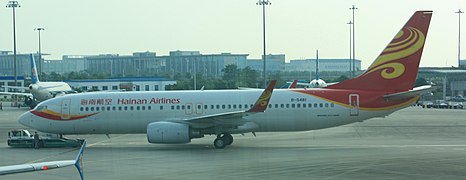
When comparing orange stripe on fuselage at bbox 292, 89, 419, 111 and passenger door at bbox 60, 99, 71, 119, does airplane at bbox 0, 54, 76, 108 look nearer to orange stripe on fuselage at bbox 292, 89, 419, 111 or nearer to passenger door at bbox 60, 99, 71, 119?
passenger door at bbox 60, 99, 71, 119

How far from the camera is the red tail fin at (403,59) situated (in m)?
29.8

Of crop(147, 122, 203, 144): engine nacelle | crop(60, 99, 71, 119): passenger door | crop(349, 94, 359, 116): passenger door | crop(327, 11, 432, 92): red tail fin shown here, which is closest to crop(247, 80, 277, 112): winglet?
crop(147, 122, 203, 144): engine nacelle

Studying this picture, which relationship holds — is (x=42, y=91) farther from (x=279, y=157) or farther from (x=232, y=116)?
(x=279, y=157)

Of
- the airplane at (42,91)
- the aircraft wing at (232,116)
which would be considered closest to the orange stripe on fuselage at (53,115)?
the aircraft wing at (232,116)

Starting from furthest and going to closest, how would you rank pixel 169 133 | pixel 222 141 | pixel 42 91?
pixel 42 91 < pixel 222 141 < pixel 169 133

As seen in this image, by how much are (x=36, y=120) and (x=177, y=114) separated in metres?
7.40

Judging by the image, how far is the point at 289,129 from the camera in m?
30.7

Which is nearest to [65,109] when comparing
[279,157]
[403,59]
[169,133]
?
[169,133]

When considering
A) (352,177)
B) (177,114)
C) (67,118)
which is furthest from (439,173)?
(67,118)

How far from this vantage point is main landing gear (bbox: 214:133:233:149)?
30.0 m

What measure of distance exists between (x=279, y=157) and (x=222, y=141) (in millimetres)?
4651

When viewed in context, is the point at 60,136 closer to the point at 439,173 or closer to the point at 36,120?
the point at 36,120

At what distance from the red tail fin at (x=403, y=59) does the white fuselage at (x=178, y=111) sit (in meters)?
1.30

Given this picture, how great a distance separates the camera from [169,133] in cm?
2931
